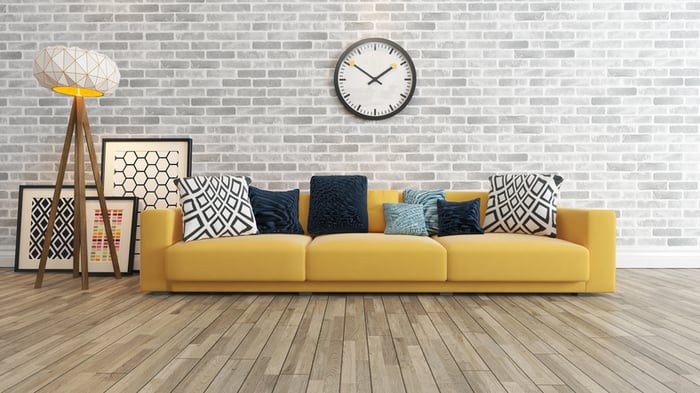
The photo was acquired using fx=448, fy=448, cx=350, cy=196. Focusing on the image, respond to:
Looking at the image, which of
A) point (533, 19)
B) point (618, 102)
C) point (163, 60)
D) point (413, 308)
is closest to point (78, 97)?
point (163, 60)

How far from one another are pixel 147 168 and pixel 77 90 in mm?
859

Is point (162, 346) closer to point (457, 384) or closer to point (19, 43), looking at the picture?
point (457, 384)

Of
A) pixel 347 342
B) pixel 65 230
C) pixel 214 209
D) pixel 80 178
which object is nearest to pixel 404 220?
pixel 214 209

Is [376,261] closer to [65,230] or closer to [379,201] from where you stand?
[379,201]

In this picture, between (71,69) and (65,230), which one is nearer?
(71,69)

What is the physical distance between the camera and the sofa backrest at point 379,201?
360 cm

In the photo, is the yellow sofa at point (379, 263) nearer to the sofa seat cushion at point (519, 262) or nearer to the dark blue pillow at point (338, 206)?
the sofa seat cushion at point (519, 262)

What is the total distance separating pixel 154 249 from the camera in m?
2.94

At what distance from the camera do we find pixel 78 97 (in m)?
3.41

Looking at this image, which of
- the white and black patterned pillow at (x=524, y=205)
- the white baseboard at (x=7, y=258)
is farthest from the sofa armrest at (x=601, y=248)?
the white baseboard at (x=7, y=258)

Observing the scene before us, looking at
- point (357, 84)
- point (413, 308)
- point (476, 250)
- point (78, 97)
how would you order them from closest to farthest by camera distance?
point (413, 308) → point (476, 250) → point (78, 97) → point (357, 84)

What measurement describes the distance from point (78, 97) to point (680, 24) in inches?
203

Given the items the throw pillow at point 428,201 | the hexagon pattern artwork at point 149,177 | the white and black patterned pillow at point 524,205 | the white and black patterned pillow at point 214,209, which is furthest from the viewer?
the hexagon pattern artwork at point 149,177

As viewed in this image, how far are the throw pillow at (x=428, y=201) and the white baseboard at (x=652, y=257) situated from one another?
1.84 meters
